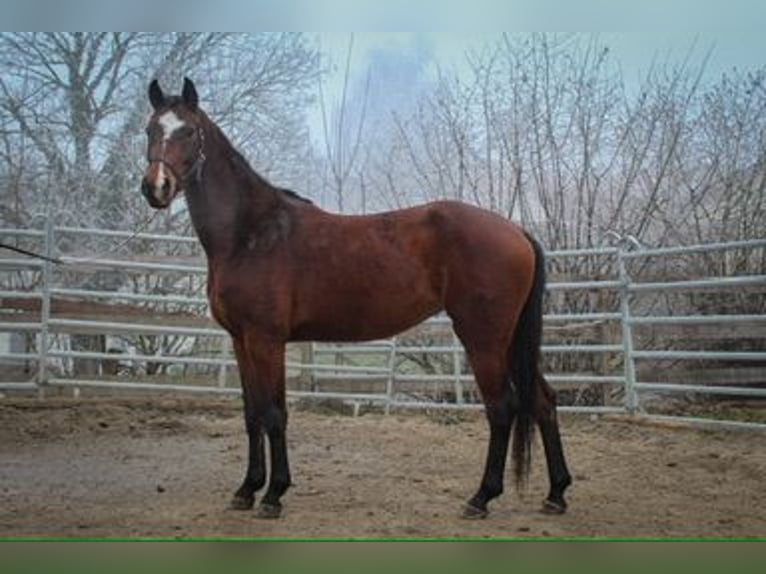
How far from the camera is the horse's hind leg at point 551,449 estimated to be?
95.3 inches

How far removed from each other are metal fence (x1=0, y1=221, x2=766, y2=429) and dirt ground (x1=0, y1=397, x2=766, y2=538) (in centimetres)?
21

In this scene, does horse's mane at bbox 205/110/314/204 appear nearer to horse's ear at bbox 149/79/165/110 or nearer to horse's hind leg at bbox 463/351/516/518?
horse's ear at bbox 149/79/165/110

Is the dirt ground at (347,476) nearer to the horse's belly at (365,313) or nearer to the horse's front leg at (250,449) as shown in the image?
the horse's front leg at (250,449)

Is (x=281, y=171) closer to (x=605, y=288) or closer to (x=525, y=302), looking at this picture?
(x=525, y=302)

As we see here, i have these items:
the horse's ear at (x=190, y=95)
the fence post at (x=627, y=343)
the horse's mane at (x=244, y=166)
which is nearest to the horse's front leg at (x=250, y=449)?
the horse's mane at (x=244, y=166)

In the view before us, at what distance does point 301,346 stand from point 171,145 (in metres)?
2.20

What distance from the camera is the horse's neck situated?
250 centimetres

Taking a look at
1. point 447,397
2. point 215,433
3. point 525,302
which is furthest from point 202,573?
point 447,397

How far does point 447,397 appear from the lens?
4.23 m

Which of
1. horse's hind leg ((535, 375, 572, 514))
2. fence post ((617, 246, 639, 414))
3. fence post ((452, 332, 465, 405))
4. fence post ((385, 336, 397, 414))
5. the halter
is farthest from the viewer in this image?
fence post ((385, 336, 397, 414))

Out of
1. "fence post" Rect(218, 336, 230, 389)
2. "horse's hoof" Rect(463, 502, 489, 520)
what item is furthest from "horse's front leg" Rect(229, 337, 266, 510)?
"fence post" Rect(218, 336, 230, 389)

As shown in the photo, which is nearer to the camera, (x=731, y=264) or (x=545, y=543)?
(x=545, y=543)

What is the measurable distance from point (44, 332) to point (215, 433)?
116cm

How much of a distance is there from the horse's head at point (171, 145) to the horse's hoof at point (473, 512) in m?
1.29
